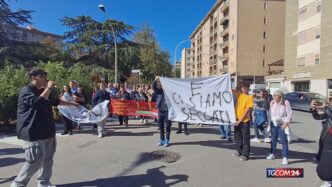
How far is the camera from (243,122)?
695 centimetres

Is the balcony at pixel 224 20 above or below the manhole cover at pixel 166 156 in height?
above

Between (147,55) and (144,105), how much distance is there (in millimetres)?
34483

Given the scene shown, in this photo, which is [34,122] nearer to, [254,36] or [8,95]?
[8,95]

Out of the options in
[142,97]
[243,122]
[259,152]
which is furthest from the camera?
[142,97]

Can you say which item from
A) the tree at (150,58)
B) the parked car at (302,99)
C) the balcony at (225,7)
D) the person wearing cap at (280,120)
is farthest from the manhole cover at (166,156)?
the balcony at (225,7)

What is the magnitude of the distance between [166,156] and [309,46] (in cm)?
3551

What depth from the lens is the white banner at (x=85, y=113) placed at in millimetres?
9859

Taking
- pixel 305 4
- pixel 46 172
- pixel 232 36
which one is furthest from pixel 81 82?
pixel 232 36

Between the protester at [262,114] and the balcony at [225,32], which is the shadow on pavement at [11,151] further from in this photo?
the balcony at [225,32]

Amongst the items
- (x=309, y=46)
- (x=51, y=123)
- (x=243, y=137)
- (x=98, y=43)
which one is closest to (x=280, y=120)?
(x=243, y=137)

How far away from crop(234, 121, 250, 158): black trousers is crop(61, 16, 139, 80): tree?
2766 centimetres

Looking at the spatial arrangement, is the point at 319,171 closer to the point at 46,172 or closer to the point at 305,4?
the point at 46,172

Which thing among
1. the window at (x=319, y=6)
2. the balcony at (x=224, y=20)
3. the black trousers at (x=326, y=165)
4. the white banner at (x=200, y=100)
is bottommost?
the black trousers at (x=326, y=165)

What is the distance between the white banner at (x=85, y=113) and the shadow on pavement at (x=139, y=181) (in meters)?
4.53
